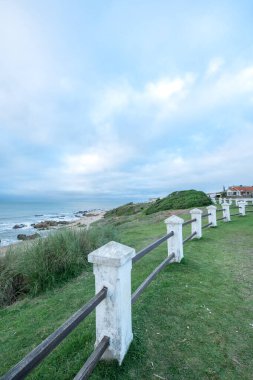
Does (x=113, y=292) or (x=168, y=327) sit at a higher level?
(x=113, y=292)

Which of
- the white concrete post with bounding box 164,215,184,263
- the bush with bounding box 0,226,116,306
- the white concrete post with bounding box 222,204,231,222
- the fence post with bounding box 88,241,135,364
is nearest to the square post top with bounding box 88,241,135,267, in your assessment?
the fence post with bounding box 88,241,135,364

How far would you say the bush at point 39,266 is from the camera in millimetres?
6207

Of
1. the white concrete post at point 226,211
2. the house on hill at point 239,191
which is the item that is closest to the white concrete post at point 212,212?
the white concrete post at point 226,211

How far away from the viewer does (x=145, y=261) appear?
7.11 metres

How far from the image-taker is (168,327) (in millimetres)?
3631

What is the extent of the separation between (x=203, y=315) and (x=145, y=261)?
3.18 meters

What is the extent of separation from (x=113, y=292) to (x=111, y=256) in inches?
15.4

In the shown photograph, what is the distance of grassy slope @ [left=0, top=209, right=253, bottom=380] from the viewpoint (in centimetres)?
286

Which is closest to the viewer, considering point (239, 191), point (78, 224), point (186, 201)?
point (186, 201)

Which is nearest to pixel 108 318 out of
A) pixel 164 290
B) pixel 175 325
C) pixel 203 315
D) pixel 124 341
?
pixel 124 341

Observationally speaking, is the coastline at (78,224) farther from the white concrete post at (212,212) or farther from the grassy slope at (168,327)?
the white concrete post at (212,212)

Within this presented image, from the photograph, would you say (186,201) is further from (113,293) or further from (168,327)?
(113,293)

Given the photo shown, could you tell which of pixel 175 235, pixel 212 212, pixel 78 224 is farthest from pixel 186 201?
pixel 175 235

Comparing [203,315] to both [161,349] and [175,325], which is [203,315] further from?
[161,349]
